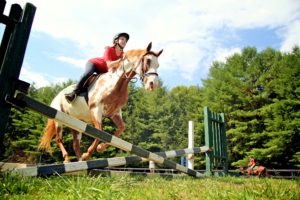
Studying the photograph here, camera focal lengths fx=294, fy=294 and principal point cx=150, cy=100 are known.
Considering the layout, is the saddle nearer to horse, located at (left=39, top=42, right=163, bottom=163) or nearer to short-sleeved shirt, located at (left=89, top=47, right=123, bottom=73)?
horse, located at (left=39, top=42, right=163, bottom=163)

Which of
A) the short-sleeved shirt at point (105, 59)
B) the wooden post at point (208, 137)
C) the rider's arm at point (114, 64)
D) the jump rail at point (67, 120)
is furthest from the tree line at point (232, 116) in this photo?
A: the jump rail at point (67, 120)

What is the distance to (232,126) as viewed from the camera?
90.3ft

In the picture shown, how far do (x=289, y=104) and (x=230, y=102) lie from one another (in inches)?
221

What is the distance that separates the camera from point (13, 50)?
256 cm

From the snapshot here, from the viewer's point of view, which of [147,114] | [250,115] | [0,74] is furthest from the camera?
[147,114]

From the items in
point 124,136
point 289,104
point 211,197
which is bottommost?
point 211,197

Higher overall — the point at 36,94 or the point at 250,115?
the point at 36,94

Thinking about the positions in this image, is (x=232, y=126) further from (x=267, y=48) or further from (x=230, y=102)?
(x=267, y=48)

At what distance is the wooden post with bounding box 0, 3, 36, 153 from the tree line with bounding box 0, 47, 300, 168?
22882 mm

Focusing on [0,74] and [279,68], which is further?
[279,68]

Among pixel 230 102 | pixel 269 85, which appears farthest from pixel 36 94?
pixel 269 85

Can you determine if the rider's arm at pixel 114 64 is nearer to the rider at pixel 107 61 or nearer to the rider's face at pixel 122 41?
the rider at pixel 107 61

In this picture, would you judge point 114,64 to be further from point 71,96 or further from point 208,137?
point 208,137

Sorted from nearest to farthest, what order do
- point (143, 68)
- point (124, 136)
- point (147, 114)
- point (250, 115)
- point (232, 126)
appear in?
point (143, 68)
point (250, 115)
point (232, 126)
point (124, 136)
point (147, 114)
